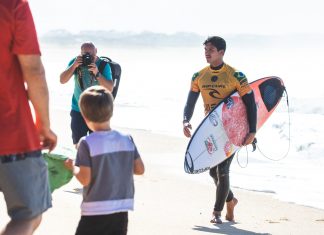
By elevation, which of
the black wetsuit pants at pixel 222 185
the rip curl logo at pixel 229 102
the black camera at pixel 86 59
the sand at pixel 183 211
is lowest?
the sand at pixel 183 211

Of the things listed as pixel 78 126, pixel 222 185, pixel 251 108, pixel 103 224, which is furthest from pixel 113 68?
pixel 103 224

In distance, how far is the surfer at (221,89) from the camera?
5973 mm

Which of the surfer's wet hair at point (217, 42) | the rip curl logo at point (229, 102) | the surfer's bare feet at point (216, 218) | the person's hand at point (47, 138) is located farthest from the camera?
the rip curl logo at point (229, 102)

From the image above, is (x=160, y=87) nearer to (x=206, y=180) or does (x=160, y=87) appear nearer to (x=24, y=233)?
(x=206, y=180)

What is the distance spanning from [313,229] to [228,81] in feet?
4.23

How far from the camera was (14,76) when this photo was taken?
323 centimetres

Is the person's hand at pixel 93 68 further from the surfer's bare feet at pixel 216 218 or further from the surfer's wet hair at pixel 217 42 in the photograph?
the surfer's bare feet at pixel 216 218

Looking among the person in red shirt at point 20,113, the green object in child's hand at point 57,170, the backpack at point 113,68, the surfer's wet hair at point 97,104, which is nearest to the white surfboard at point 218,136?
the backpack at point 113,68

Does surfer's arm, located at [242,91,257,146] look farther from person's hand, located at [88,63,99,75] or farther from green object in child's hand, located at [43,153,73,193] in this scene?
green object in child's hand, located at [43,153,73,193]

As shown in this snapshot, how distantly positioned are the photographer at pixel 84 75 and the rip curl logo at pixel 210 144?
927 millimetres

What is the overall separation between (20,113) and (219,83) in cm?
300

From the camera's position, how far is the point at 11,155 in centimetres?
321

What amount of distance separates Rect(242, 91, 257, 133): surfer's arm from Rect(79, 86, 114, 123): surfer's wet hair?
106 inches

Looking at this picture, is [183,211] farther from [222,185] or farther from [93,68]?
[93,68]
